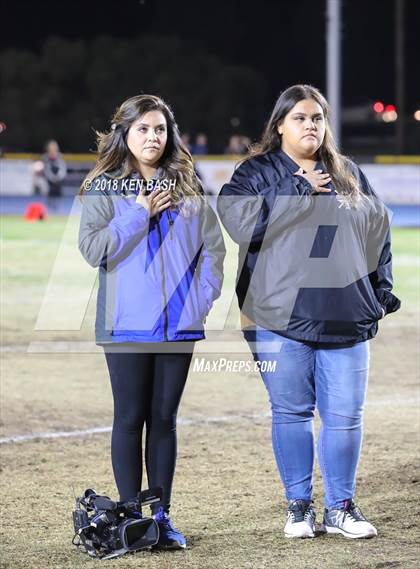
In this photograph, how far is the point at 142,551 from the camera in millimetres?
4875

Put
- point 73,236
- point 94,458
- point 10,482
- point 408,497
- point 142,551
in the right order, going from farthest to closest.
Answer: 1. point 73,236
2. point 94,458
3. point 10,482
4. point 408,497
5. point 142,551

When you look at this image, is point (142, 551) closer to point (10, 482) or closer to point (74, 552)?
point (74, 552)

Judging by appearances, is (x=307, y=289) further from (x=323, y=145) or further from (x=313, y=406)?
(x=323, y=145)

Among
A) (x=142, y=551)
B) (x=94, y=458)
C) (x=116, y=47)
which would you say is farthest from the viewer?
(x=116, y=47)

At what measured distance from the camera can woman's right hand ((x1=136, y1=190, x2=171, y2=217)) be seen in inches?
192

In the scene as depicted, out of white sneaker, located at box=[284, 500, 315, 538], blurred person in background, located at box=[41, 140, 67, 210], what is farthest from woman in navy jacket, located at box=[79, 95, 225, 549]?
blurred person in background, located at box=[41, 140, 67, 210]

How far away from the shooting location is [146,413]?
197 inches

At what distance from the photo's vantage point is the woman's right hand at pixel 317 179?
4961 millimetres

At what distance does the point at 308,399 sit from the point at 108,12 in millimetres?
62562

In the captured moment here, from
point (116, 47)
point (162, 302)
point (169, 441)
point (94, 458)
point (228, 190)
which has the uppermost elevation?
point (116, 47)

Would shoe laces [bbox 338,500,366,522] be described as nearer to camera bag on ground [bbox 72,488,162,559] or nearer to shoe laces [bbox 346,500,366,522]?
shoe laces [bbox 346,500,366,522]

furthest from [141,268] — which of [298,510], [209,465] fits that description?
[209,465]

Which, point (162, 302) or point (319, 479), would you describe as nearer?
point (162, 302)

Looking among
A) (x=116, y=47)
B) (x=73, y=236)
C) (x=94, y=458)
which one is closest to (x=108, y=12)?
(x=116, y=47)
